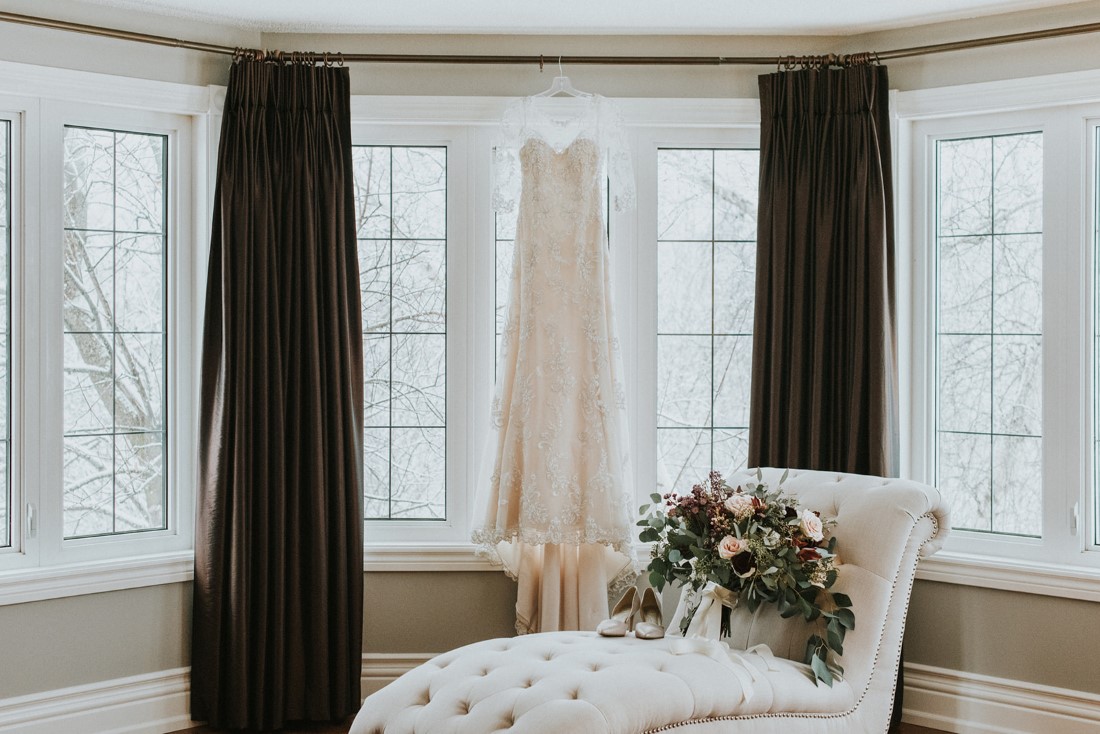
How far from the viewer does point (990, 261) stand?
3213 millimetres

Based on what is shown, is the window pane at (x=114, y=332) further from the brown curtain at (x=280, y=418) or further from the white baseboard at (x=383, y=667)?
the white baseboard at (x=383, y=667)

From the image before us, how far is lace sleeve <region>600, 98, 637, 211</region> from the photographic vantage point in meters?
3.12

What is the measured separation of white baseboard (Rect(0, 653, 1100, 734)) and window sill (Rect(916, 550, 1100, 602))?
1.08ft

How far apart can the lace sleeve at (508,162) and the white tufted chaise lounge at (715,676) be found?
55.6 inches

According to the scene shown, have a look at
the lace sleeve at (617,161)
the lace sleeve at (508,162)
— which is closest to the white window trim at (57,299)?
the lace sleeve at (508,162)

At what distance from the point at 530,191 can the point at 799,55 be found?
46.2 inches

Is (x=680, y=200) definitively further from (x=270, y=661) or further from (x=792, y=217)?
(x=270, y=661)

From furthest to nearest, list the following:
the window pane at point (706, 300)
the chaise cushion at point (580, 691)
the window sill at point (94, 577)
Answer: the window pane at point (706, 300), the window sill at point (94, 577), the chaise cushion at point (580, 691)

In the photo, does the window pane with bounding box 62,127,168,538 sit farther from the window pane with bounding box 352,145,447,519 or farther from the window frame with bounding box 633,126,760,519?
the window frame with bounding box 633,126,760,519

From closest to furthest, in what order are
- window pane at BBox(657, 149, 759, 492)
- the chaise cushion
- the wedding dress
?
the chaise cushion < the wedding dress < window pane at BBox(657, 149, 759, 492)

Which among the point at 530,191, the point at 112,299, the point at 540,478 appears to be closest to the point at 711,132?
the point at 530,191

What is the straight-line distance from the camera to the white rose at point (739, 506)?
2.33m

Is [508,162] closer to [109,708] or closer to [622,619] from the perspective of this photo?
[622,619]

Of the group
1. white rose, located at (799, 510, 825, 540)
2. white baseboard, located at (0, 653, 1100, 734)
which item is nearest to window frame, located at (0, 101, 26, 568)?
white baseboard, located at (0, 653, 1100, 734)
